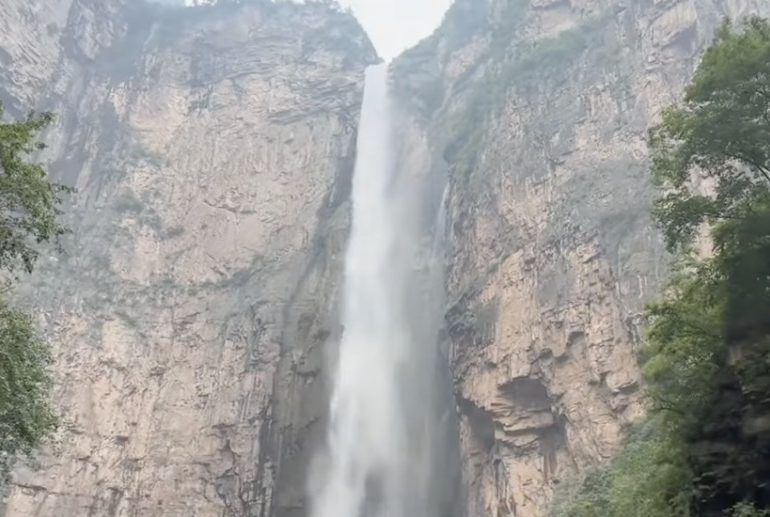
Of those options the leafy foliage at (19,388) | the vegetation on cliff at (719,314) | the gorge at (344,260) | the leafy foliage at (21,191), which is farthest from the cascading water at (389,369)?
the leafy foliage at (21,191)

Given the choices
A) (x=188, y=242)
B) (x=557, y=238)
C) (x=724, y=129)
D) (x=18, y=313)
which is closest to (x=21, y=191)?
(x=18, y=313)

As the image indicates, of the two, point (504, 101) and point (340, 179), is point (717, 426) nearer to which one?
point (504, 101)

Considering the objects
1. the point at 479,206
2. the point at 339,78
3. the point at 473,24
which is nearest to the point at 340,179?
the point at 339,78

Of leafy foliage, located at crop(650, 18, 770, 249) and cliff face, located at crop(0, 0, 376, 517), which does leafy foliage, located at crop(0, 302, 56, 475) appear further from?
cliff face, located at crop(0, 0, 376, 517)

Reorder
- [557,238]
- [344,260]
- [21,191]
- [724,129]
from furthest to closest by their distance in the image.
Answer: [344,260] → [557,238] → [724,129] → [21,191]

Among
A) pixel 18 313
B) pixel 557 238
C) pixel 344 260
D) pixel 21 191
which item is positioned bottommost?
pixel 18 313

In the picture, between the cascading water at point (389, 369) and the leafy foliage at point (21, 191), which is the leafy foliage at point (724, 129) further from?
the cascading water at point (389, 369)

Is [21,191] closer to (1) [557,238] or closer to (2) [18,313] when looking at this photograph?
(2) [18,313]
